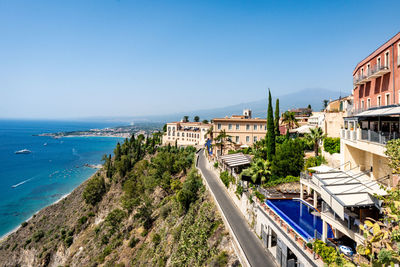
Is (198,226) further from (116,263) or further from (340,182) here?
(116,263)

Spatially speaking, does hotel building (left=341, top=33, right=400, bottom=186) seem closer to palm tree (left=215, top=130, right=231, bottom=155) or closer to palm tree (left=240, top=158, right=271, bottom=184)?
palm tree (left=240, top=158, right=271, bottom=184)

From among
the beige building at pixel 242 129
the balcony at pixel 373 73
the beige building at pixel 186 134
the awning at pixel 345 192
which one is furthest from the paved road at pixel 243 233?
the beige building at pixel 186 134

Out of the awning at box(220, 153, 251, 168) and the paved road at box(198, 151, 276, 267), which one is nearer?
the paved road at box(198, 151, 276, 267)

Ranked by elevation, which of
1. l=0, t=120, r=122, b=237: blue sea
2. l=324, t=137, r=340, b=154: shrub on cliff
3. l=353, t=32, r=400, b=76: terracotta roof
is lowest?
l=0, t=120, r=122, b=237: blue sea

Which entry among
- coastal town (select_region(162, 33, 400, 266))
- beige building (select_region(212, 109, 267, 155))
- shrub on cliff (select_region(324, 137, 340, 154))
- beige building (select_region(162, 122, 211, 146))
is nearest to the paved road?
coastal town (select_region(162, 33, 400, 266))

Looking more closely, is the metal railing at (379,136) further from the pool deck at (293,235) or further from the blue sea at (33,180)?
the blue sea at (33,180)

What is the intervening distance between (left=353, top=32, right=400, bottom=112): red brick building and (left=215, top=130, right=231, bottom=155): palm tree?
88.3ft

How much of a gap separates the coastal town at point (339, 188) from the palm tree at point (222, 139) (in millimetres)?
11515

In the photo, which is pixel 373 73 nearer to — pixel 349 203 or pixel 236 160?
pixel 349 203

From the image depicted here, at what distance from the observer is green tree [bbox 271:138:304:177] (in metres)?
26.8

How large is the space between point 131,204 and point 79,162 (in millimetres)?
106364

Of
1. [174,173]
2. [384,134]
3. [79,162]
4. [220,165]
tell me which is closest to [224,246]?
[384,134]

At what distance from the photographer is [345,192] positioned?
12602mm

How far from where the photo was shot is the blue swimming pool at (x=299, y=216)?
15391mm
